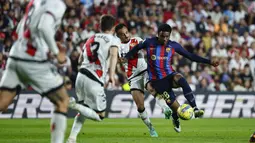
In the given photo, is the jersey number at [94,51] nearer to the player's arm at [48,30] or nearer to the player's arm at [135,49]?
the player's arm at [48,30]

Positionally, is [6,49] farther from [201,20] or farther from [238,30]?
[238,30]

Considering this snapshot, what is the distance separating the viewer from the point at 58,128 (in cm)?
941

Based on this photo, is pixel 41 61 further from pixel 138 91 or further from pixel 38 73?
pixel 138 91

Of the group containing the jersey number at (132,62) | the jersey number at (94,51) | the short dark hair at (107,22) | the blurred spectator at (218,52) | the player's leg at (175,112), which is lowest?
the blurred spectator at (218,52)

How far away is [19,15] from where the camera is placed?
23.5m

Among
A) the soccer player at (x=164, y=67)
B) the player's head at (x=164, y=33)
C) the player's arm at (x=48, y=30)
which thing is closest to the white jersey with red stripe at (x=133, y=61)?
the soccer player at (x=164, y=67)

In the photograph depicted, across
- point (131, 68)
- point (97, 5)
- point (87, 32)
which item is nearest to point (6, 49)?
point (87, 32)

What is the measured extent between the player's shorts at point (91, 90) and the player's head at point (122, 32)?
3.70 metres

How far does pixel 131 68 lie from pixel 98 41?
4.10m

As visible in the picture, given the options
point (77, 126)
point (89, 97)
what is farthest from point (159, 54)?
point (77, 126)

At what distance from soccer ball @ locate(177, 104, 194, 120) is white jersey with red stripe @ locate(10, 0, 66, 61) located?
5.37 meters

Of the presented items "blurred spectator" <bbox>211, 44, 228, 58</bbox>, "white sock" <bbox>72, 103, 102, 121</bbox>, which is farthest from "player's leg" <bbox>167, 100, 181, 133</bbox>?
"blurred spectator" <bbox>211, 44, 228, 58</bbox>

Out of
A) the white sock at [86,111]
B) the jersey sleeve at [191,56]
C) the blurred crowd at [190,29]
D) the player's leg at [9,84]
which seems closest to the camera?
the player's leg at [9,84]

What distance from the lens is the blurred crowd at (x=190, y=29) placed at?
2455 cm
